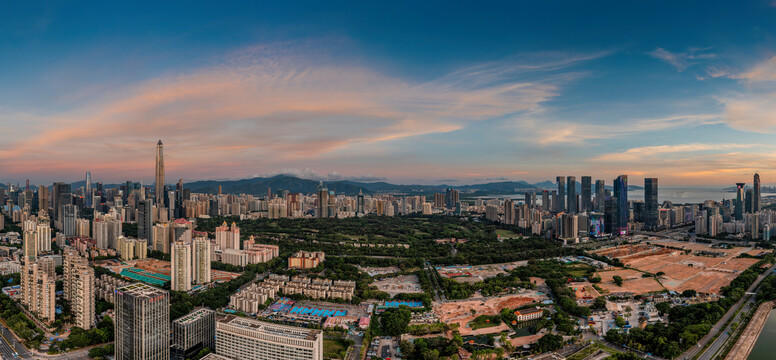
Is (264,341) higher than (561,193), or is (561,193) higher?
(561,193)

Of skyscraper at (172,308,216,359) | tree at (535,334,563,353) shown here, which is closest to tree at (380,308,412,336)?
tree at (535,334,563,353)

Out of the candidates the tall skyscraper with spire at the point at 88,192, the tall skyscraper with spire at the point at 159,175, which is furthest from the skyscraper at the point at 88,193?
the tall skyscraper with spire at the point at 159,175

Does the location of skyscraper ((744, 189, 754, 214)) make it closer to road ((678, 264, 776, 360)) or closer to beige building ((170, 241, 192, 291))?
road ((678, 264, 776, 360))

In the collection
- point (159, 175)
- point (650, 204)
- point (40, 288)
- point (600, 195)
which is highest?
point (159, 175)

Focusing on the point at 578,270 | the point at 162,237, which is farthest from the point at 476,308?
the point at 162,237

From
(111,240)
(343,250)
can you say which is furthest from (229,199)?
(343,250)

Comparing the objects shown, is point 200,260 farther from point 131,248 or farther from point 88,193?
point 88,193

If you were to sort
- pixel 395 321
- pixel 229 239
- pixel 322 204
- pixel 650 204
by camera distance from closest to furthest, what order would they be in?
pixel 395 321, pixel 229 239, pixel 650 204, pixel 322 204

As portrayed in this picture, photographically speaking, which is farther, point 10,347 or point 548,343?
point 10,347
